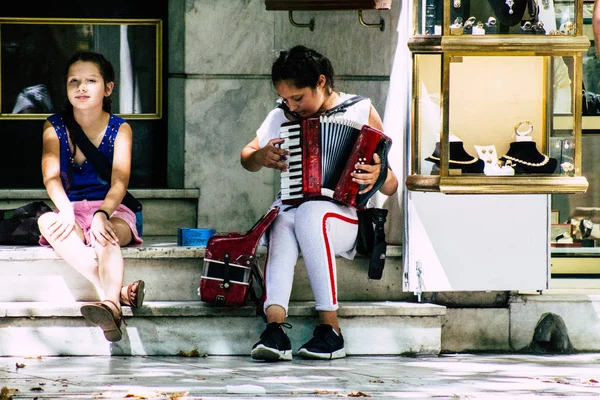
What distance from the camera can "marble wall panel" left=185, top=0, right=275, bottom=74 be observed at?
812cm

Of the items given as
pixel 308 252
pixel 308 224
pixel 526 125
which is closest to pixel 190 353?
pixel 308 252

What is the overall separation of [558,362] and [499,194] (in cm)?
96

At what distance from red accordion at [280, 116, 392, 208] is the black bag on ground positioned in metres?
1.57

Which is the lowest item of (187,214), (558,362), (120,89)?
(558,362)

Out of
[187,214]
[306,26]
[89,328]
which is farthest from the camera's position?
[187,214]

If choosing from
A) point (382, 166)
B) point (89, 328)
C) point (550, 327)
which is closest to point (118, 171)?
point (89, 328)

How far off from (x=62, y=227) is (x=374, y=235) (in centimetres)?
168

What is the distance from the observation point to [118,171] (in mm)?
6836

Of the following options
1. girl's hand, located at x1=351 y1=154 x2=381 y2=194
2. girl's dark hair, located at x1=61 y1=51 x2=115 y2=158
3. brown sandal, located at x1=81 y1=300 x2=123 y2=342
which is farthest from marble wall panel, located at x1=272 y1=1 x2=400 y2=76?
brown sandal, located at x1=81 y1=300 x2=123 y2=342

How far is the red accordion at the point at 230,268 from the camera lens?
6516mm

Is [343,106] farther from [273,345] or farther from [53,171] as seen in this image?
[53,171]

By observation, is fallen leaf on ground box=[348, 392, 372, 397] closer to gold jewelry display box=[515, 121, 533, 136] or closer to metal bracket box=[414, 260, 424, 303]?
metal bracket box=[414, 260, 424, 303]

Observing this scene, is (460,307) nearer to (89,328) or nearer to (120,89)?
(89,328)

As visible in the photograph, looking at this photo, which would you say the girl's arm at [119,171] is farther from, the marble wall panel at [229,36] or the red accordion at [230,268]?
the marble wall panel at [229,36]
